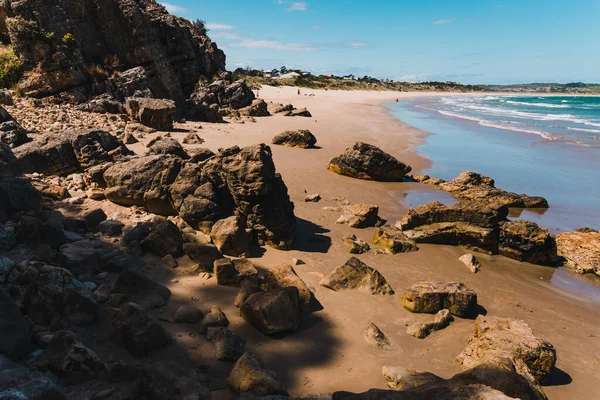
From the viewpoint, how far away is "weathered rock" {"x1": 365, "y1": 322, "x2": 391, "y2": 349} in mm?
5152

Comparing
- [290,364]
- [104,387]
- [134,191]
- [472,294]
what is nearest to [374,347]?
[290,364]

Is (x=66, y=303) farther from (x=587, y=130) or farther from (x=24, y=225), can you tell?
(x=587, y=130)

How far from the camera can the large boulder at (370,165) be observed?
549 inches

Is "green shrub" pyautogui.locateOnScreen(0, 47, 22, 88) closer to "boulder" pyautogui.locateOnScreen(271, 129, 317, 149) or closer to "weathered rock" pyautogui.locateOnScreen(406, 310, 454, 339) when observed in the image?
"boulder" pyautogui.locateOnScreen(271, 129, 317, 149)

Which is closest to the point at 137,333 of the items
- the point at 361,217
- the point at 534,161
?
the point at 361,217

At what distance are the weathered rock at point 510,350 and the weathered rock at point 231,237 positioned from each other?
4.06 metres

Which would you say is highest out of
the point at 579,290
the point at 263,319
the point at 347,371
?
the point at 263,319

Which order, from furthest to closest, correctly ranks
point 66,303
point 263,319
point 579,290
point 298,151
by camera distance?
point 298,151 < point 579,290 < point 263,319 < point 66,303

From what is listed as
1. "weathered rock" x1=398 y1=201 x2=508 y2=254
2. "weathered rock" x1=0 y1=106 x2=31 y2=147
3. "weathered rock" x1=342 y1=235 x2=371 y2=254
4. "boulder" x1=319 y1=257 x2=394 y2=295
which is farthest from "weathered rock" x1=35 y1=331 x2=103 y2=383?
"weathered rock" x1=0 y1=106 x2=31 y2=147

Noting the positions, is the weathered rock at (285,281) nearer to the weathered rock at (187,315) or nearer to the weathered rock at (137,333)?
the weathered rock at (187,315)

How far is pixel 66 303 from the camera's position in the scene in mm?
4168

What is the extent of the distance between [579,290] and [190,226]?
26.2ft

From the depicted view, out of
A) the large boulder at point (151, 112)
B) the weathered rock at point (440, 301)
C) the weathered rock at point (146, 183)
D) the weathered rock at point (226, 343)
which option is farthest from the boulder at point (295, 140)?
the weathered rock at point (226, 343)

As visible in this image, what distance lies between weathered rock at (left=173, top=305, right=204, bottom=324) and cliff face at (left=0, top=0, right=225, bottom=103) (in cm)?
1636
